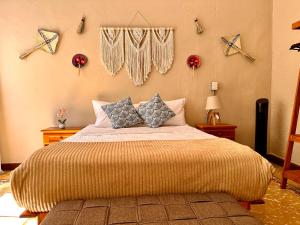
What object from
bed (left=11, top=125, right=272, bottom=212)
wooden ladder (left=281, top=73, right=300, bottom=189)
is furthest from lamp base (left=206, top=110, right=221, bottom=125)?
bed (left=11, top=125, right=272, bottom=212)

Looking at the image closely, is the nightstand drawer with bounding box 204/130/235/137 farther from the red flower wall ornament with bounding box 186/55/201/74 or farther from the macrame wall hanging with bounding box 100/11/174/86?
the macrame wall hanging with bounding box 100/11/174/86

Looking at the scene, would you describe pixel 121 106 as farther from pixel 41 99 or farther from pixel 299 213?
pixel 299 213

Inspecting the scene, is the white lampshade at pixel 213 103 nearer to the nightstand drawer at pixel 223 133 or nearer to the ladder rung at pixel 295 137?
the nightstand drawer at pixel 223 133

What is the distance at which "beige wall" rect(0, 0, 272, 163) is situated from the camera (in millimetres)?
3590

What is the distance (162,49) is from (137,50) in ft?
1.23

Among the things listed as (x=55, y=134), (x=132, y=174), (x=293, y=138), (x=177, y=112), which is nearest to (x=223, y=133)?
(x=177, y=112)

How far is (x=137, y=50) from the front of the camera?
12.0ft

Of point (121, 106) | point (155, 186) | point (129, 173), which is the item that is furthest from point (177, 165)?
point (121, 106)

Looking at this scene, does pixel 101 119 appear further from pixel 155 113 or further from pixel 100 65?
pixel 100 65

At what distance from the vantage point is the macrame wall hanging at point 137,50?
3623 millimetres

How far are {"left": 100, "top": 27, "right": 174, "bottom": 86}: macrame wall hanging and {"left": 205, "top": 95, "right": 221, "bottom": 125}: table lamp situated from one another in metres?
0.80

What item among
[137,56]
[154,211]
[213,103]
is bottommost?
[154,211]

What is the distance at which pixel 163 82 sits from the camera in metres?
3.75

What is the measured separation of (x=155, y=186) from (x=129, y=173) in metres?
0.20
